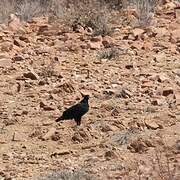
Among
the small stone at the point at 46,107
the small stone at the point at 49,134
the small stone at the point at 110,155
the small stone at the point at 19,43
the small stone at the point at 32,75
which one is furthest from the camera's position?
the small stone at the point at 19,43

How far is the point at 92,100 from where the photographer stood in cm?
810

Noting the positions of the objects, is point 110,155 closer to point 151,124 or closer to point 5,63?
point 151,124

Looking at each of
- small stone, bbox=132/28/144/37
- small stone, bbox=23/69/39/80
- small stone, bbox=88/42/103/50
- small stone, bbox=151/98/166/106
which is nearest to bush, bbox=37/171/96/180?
small stone, bbox=151/98/166/106

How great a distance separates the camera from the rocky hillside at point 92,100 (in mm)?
5977

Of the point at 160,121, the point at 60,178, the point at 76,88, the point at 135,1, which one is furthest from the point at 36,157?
the point at 135,1

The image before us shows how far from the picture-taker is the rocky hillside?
19.6ft

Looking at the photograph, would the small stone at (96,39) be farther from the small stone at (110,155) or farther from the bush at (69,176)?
the bush at (69,176)

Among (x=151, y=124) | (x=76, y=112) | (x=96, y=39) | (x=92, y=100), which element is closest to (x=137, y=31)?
(x=96, y=39)

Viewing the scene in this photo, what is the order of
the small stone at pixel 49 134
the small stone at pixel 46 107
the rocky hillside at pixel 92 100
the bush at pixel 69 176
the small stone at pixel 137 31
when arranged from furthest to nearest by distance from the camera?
the small stone at pixel 137 31, the small stone at pixel 46 107, the small stone at pixel 49 134, the rocky hillside at pixel 92 100, the bush at pixel 69 176

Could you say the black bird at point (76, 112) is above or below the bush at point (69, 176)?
below

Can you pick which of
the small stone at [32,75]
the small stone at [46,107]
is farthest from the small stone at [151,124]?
the small stone at [32,75]

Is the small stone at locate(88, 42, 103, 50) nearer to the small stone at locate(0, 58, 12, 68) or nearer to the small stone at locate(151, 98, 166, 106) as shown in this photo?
the small stone at locate(0, 58, 12, 68)

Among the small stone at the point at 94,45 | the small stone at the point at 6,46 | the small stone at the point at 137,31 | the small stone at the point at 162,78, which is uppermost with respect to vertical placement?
the small stone at the point at 162,78

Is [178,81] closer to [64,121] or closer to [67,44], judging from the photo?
[64,121]
